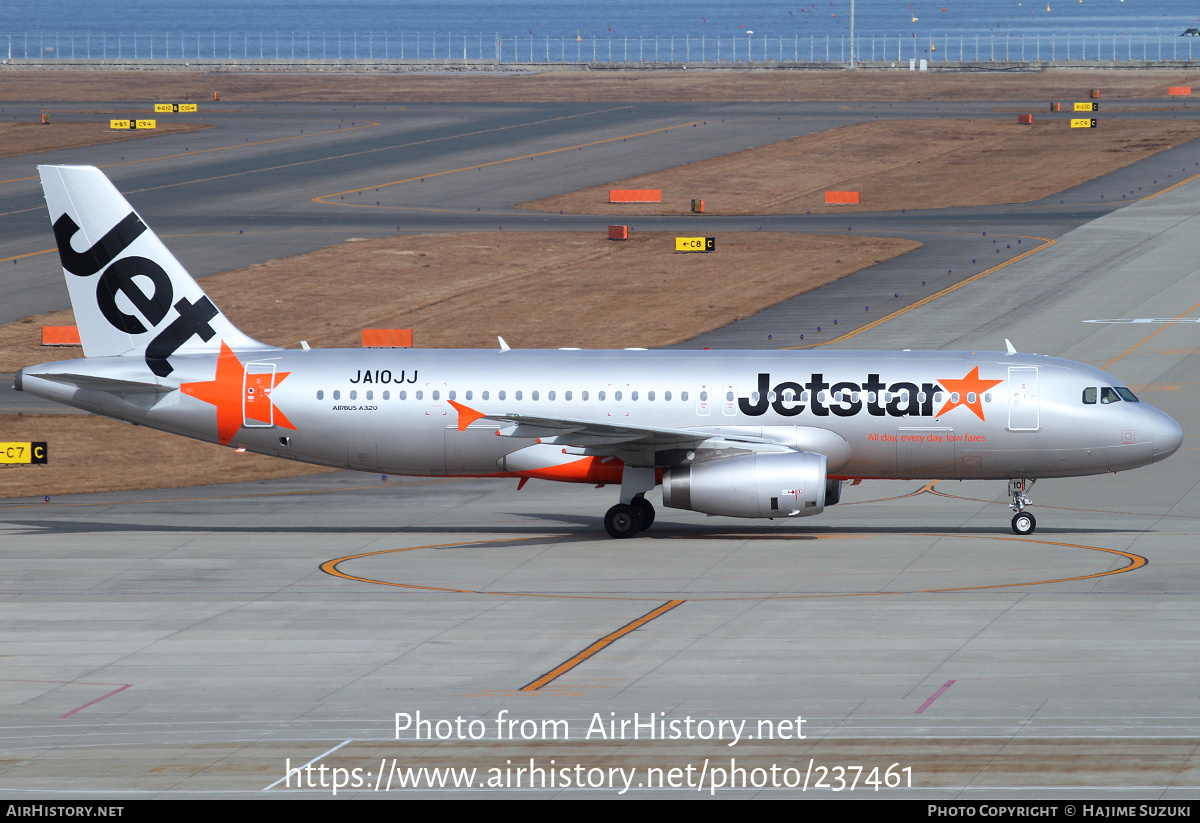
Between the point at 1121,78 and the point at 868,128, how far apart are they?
6197 centimetres

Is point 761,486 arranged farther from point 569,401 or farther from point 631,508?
point 569,401

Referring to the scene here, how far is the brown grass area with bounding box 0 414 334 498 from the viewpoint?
172 feet

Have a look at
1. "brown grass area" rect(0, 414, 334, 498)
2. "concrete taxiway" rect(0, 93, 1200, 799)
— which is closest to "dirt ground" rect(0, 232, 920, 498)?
"brown grass area" rect(0, 414, 334, 498)

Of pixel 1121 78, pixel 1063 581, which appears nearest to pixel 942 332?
pixel 1063 581

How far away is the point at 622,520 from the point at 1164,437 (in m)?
15.2

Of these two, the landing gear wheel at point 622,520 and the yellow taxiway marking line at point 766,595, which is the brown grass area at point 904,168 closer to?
the landing gear wheel at point 622,520

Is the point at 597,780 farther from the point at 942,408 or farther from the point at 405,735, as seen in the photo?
the point at 942,408

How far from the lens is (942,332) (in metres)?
70.4

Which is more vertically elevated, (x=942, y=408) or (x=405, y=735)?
(x=942, y=408)

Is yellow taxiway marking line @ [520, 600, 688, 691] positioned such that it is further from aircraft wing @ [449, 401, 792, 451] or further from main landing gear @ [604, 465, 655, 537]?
main landing gear @ [604, 465, 655, 537]

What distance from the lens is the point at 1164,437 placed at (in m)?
42.0

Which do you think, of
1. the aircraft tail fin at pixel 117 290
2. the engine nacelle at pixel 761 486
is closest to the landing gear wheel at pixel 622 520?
the engine nacelle at pixel 761 486

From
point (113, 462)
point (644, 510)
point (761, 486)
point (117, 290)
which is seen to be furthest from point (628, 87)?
point (761, 486)

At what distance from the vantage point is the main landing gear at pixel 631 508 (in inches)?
1687
